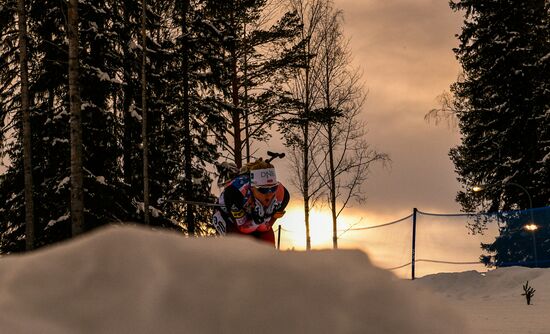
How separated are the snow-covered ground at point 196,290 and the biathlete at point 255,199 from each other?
15.0 ft

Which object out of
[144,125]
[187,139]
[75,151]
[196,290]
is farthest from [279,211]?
[187,139]

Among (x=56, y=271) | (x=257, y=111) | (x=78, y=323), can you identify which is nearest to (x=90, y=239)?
(x=56, y=271)

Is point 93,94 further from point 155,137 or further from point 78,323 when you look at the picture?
point 78,323

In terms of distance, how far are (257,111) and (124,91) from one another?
657 centimetres

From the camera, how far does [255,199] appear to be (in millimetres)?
6066

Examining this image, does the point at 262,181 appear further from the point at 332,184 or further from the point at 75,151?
the point at 332,184

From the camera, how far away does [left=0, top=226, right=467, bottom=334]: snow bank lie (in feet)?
3.76

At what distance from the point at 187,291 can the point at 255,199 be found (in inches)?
192

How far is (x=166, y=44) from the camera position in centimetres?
1878

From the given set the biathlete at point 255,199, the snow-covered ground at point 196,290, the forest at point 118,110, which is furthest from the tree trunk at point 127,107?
the snow-covered ground at point 196,290

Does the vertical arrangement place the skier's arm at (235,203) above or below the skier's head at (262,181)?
below

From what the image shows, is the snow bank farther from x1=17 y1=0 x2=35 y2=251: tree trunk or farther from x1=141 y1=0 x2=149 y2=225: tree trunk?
x1=141 y1=0 x2=149 y2=225: tree trunk

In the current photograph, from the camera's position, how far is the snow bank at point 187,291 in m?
1.14

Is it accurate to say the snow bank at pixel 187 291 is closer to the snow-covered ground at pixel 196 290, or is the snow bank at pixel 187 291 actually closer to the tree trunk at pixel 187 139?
the snow-covered ground at pixel 196 290
